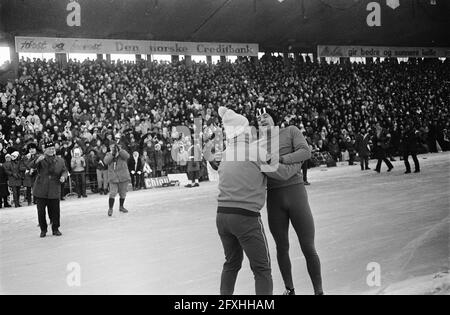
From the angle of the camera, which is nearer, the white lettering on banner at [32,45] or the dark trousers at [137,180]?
the dark trousers at [137,180]

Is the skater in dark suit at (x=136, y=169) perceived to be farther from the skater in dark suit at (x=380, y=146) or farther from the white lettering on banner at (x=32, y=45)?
the white lettering on banner at (x=32, y=45)

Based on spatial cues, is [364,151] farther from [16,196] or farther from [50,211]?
[50,211]

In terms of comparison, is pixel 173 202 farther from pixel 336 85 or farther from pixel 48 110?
pixel 336 85

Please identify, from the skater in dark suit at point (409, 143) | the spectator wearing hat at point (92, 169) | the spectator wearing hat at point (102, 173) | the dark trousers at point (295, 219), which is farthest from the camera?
the spectator wearing hat at point (92, 169)

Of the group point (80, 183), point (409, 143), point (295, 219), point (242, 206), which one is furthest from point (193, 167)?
point (242, 206)

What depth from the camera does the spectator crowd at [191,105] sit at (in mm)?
17125

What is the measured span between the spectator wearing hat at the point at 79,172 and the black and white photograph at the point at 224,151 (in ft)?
0.15

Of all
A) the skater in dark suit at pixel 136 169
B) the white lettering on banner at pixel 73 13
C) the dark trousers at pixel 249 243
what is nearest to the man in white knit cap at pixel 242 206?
the dark trousers at pixel 249 243

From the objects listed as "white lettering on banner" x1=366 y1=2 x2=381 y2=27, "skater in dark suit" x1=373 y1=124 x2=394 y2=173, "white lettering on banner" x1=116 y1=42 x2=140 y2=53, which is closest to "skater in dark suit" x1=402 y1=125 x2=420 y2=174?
"skater in dark suit" x1=373 y1=124 x2=394 y2=173

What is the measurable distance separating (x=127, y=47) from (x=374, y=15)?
12.6 meters

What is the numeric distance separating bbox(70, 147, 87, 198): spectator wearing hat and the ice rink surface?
378cm

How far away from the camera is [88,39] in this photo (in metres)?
24.4

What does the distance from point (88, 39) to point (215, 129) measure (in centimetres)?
938

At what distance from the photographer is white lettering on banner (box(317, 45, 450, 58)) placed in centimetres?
3153
